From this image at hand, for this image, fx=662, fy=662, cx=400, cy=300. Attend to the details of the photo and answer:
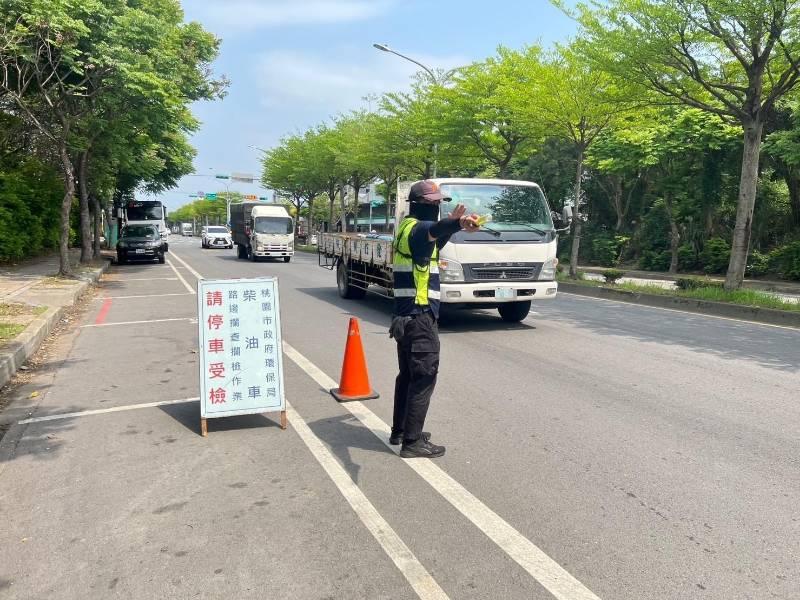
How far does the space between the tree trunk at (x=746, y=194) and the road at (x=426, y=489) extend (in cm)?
689

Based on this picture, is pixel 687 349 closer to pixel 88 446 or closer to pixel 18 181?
pixel 88 446

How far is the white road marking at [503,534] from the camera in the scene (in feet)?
9.75

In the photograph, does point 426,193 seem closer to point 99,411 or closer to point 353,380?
point 353,380

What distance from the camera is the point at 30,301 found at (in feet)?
39.5

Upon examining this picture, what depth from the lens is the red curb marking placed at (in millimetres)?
11320

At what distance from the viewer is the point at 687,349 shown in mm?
8773

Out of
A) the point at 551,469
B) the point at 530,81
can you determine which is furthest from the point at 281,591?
the point at 530,81

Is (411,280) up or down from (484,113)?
down

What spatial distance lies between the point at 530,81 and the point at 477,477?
17220 mm

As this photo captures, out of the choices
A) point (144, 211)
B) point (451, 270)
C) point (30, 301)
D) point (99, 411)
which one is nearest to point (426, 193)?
point (99, 411)

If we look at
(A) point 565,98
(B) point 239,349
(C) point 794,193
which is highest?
(A) point 565,98

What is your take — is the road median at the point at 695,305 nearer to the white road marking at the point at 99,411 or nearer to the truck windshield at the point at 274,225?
the white road marking at the point at 99,411

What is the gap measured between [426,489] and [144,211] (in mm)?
35828

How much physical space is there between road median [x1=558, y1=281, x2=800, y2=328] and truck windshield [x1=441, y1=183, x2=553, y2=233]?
460 centimetres
